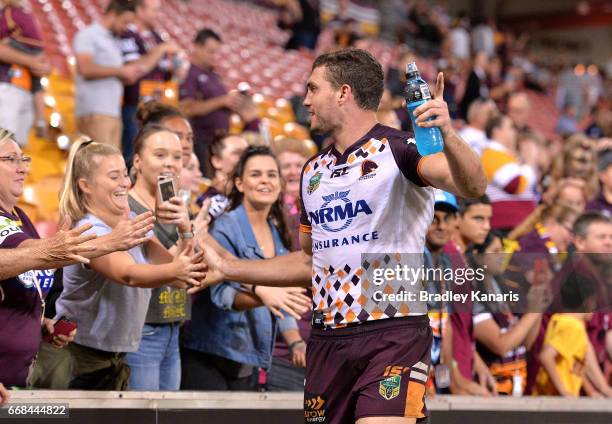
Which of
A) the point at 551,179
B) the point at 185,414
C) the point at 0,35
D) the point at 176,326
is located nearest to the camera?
the point at 185,414

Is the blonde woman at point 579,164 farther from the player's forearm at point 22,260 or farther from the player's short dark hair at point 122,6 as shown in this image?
the player's forearm at point 22,260

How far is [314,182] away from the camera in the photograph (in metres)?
3.24

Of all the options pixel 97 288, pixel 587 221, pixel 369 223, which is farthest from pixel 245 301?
pixel 587 221

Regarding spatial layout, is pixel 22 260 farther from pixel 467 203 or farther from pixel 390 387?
pixel 467 203

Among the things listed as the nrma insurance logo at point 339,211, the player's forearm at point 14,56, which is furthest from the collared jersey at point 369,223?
the player's forearm at point 14,56

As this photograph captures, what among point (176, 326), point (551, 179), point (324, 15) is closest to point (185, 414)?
point (176, 326)

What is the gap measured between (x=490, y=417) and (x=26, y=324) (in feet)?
6.39

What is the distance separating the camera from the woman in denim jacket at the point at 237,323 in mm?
4352

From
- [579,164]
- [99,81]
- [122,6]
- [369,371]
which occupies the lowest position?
[369,371]

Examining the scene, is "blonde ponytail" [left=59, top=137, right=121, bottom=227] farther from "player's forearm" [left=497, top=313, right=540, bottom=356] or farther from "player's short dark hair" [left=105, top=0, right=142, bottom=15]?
"player's short dark hair" [left=105, top=0, right=142, bottom=15]

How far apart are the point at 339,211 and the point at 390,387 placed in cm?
58

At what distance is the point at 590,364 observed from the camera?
4812 millimetres

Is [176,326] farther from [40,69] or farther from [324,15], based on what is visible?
[324,15]

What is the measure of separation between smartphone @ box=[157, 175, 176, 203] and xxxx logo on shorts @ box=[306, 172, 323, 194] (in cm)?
62
